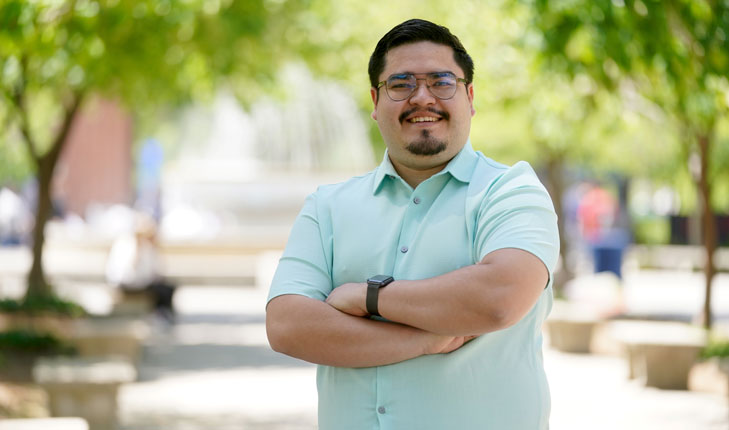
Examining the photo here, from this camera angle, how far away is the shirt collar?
11.3 ft

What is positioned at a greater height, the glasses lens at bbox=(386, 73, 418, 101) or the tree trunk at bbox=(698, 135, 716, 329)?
the tree trunk at bbox=(698, 135, 716, 329)

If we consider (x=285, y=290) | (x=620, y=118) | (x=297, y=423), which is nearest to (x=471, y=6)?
(x=620, y=118)

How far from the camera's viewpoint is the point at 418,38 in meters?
3.46

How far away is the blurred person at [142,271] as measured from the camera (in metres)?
18.4

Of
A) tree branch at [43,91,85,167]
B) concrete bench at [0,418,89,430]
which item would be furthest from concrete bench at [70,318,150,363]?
concrete bench at [0,418,89,430]

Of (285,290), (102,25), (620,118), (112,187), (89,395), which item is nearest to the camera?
(285,290)

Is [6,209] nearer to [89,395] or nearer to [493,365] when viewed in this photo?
[89,395]

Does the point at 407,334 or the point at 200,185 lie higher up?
the point at 200,185

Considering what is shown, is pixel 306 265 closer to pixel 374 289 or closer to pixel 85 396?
pixel 374 289

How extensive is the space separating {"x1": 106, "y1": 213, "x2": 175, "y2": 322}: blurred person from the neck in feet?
49.3

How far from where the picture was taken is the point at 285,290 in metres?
3.53

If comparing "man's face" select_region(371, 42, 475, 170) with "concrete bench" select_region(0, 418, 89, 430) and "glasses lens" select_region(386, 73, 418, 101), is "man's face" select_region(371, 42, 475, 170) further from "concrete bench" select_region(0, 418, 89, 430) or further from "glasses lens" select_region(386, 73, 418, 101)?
"concrete bench" select_region(0, 418, 89, 430)

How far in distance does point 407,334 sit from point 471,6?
14.6m

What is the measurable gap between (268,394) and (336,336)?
865 cm
